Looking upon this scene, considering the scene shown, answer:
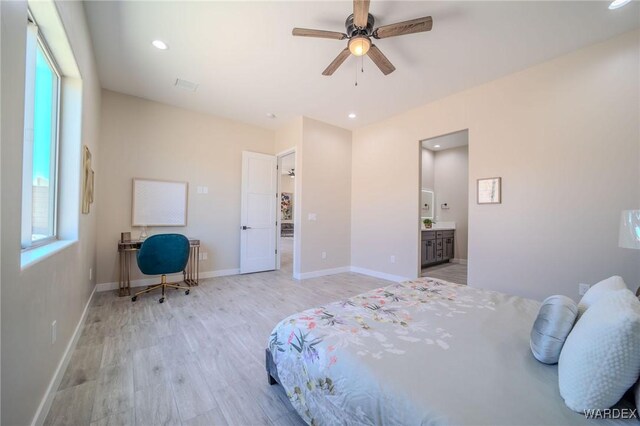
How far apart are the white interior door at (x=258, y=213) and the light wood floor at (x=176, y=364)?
4.56 ft

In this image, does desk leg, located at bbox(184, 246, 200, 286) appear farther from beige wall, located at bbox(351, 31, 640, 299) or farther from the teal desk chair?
beige wall, located at bbox(351, 31, 640, 299)

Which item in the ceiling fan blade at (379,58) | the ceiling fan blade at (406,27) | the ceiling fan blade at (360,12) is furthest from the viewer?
the ceiling fan blade at (379,58)

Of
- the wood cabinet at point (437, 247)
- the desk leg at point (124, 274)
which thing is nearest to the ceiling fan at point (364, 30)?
the desk leg at point (124, 274)

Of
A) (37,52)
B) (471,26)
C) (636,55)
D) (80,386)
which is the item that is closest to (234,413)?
(80,386)

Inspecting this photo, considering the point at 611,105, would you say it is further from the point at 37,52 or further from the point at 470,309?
the point at 37,52

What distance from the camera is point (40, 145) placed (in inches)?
71.3

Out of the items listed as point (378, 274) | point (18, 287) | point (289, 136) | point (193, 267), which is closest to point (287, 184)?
point (289, 136)

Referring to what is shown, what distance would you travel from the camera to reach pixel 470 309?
1636mm

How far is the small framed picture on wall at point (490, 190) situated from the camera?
3211 mm

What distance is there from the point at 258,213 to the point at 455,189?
16.5 ft

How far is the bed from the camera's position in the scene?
834 millimetres

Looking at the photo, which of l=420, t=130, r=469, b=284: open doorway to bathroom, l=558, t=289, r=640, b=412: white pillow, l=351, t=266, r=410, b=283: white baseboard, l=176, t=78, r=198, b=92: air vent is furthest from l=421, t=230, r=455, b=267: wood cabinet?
l=176, t=78, r=198, b=92: air vent

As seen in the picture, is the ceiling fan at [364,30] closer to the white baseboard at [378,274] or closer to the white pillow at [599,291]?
the white pillow at [599,291]

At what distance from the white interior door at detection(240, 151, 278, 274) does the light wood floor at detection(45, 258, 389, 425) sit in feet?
4.56
